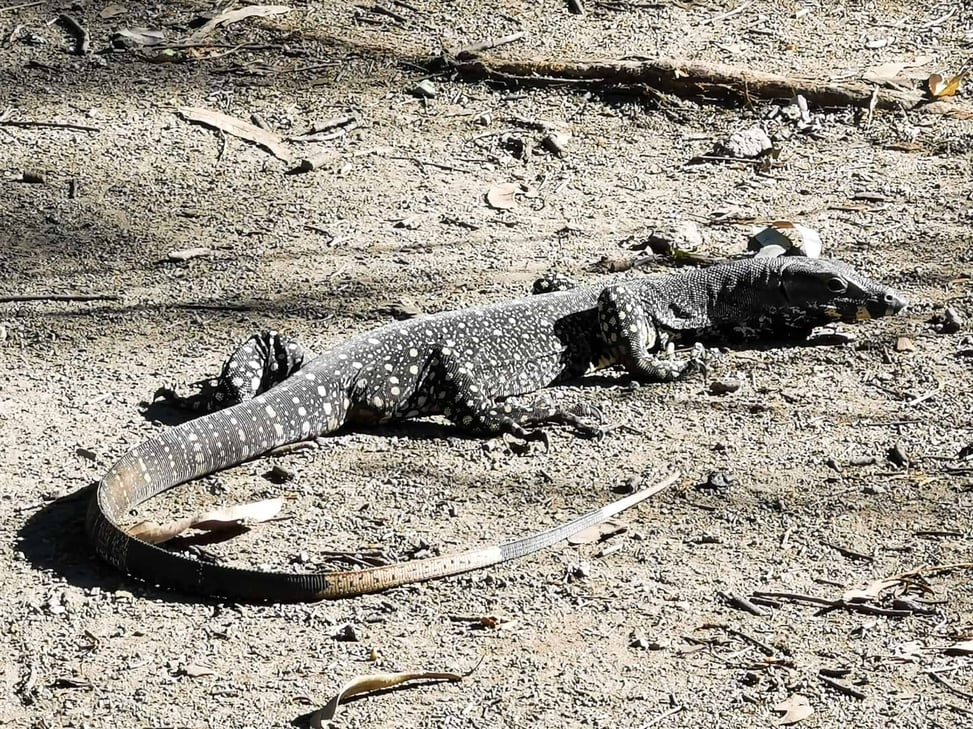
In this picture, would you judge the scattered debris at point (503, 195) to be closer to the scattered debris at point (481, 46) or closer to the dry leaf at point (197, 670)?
the scattered debris at point (481, 46)


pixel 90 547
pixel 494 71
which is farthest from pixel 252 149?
pixel 90 547

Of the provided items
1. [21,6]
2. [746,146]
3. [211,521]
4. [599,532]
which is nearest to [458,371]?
[599,532]

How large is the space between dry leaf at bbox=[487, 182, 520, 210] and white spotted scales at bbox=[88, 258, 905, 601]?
1555mm

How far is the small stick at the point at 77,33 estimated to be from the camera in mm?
11370

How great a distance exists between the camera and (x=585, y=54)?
1116cm

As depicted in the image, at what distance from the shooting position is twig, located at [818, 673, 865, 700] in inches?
190

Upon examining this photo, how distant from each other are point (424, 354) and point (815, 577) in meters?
2.19

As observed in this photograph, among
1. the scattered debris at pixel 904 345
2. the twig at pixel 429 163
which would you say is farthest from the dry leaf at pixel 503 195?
the scattered debris at pixel 904 345

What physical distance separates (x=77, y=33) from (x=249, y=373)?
5.90 meters

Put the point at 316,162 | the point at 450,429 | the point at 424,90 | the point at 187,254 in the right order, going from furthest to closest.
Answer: the point at 424,90 → the point at 316,162 → the point at 187,254 → the point at 450,429

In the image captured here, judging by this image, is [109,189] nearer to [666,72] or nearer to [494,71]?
[494,71]

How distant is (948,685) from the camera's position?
191 inches

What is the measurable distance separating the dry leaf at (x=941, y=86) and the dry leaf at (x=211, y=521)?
6.59 m

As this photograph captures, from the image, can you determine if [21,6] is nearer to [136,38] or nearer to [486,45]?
[136,38]
